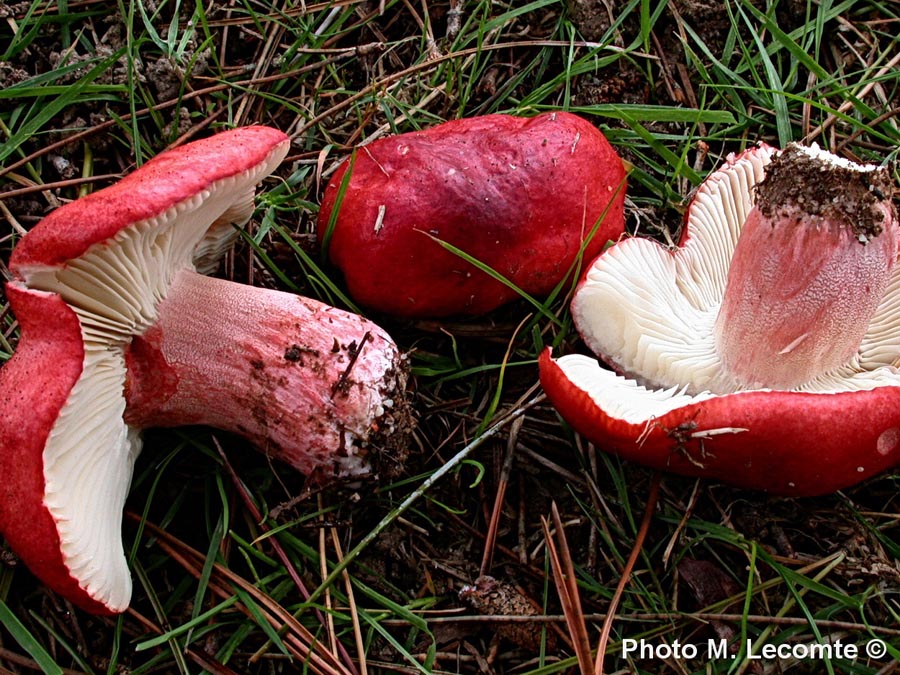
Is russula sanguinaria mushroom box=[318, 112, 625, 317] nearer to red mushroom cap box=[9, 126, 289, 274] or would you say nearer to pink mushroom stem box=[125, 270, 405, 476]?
pink mushroom stem box=[125, 270, 405, 476]

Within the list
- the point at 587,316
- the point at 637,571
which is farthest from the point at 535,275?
the point at 637,571

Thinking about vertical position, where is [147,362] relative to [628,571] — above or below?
above

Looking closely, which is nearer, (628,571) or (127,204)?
(127,204)

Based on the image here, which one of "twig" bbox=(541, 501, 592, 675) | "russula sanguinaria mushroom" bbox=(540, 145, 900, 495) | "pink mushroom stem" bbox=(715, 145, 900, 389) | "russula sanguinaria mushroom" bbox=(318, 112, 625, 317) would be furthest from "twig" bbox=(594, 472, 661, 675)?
"russula sanguinaria mushroom" bbox=(318, 112, 625, 317)

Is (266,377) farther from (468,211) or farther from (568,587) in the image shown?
(568,587)

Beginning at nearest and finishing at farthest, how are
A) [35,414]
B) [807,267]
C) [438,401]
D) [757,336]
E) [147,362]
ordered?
[35,414] < [807,267] < [757,336] < [147,362] < [438,401]

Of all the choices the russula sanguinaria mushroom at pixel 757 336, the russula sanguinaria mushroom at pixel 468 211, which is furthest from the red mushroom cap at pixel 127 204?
the russula sanguinaria mushroom at pixel 757 336

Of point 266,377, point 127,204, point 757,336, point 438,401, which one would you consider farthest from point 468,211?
point 127,204

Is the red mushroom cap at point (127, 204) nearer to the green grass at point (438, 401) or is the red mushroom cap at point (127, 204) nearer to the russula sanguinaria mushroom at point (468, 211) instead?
the russula sanguinaria mushroom at point (468, 211)
